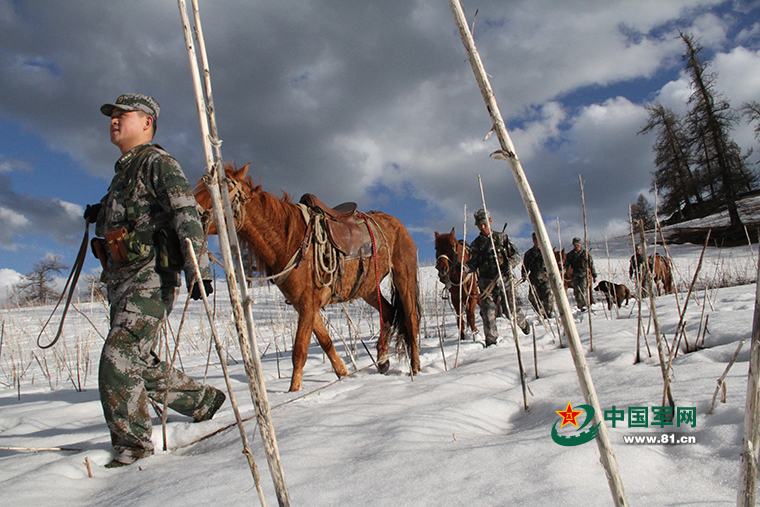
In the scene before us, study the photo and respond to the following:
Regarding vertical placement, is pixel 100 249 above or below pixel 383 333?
above

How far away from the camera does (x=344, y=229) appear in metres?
4.02

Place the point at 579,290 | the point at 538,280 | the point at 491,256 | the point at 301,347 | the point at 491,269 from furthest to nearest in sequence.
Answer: the point at 579,290, the point at 538,280, the point at 491,269, the point at 491,256, the point at 301,347

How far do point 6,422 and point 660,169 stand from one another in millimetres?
31167

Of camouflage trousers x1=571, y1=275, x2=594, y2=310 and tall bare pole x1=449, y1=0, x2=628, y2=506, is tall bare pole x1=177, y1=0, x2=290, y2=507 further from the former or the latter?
camouflage trousers x1=571, y1=275, x2=594, y2=310

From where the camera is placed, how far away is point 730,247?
19.9 meters

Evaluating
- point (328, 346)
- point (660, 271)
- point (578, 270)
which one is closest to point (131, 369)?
point (328, 346)

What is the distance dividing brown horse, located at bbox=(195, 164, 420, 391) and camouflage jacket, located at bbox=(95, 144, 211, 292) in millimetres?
849

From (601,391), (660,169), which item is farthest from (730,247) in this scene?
(601,391)

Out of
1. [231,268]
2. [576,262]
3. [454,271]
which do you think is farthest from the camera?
[576,262]

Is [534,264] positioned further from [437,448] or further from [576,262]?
[437,448]

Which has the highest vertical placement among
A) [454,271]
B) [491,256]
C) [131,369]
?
[491,256]

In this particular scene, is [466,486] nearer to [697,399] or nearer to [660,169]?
[697,399]

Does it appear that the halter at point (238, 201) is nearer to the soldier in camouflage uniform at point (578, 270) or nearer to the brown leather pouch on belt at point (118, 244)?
the brown leather pouch on belt at point (118, 244)

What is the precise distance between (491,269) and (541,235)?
20.7 ft
